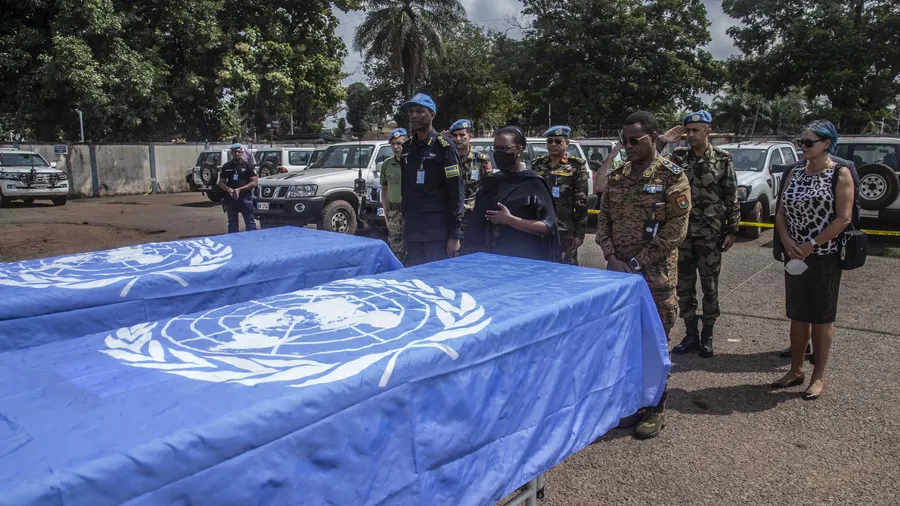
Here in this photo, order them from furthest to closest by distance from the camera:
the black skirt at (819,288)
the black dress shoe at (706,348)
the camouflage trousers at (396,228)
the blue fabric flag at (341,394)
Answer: the camouflage trousers at (396,228), the black dress shoe at (706,348), the black skirt at (819,288), the blue fabric flag at (341,394)

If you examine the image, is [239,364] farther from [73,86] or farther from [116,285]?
[73,86]

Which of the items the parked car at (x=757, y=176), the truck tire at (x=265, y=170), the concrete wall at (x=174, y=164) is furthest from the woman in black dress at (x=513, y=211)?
the concrete wall at (x=174, y=164)

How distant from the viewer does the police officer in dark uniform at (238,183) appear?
338 inches

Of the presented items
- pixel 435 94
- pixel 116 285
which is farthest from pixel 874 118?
pixel 116 285

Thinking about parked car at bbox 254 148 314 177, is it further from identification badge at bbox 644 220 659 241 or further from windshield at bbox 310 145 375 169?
identification badge at bbox 644 220 659 241

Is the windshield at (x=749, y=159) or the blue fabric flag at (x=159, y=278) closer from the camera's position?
the blue fabric flag at (x=159, y=278)

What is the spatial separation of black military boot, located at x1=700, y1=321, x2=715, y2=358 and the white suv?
774 inches

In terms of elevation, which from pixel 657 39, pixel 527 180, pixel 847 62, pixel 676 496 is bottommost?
pixel 676 496

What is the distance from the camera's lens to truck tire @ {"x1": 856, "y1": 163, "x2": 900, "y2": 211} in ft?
32.4

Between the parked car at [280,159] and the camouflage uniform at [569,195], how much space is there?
13446mm

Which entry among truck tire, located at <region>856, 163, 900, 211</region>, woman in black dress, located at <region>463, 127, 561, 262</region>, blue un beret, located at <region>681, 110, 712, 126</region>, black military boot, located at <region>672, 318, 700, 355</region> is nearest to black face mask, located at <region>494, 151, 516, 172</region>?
woman in black dress, located at <region>463, 127, 561, 262</region>

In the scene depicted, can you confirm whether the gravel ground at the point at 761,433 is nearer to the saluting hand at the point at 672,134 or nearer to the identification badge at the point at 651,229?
the identification badge at the point at 651,229

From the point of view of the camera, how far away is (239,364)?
1699 millimetres

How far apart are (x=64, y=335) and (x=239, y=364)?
5.74 ft
